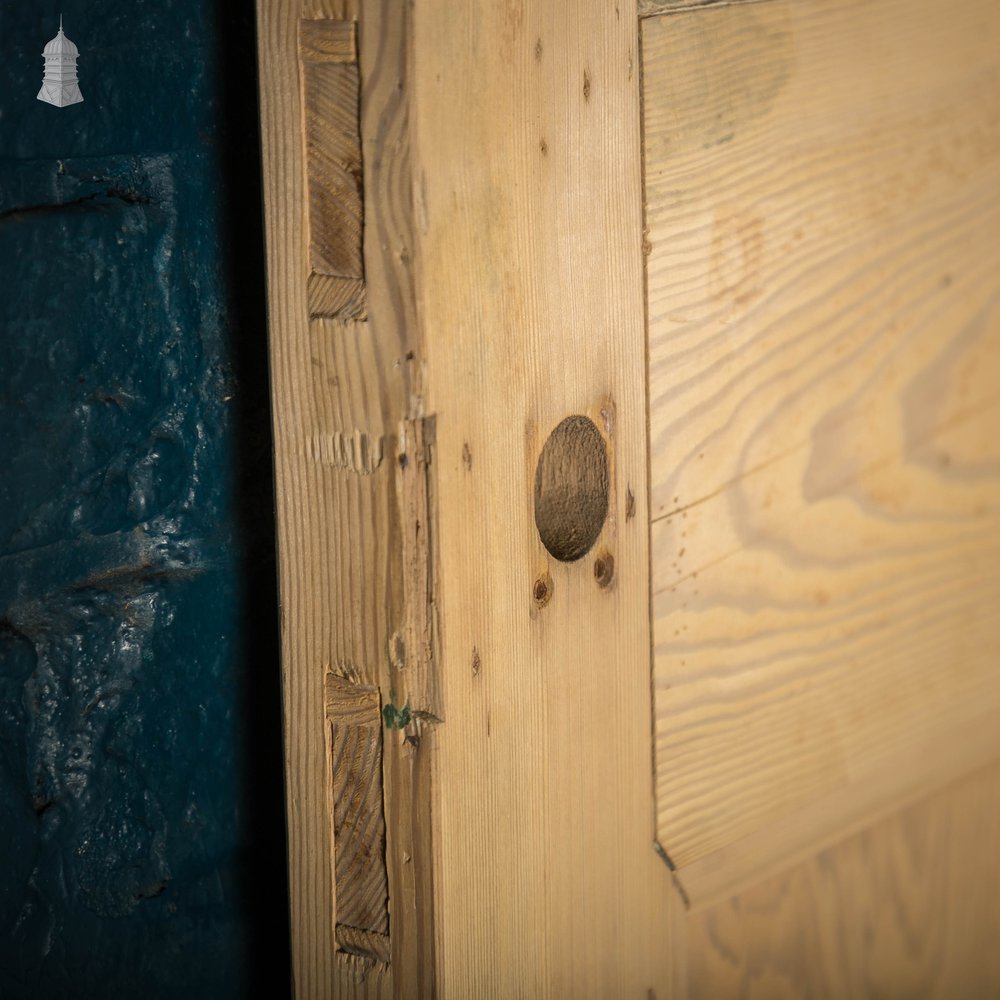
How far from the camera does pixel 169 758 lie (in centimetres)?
100

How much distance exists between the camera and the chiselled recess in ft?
2.60

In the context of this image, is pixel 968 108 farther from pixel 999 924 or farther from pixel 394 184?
pixel 999 924

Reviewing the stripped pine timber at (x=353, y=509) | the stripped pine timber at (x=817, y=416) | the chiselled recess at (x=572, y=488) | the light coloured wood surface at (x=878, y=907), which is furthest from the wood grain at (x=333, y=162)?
the light coloured wood surface at (x=878, y=907)

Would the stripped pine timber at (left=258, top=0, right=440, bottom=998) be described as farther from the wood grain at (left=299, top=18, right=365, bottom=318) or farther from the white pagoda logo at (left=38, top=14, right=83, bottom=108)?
the white pagoda logo at (left=38, top=14, right=83, bottom=108)

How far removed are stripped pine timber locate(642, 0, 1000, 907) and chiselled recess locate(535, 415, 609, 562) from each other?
0.07 m

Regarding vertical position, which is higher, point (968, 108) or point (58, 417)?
point (968, 108)

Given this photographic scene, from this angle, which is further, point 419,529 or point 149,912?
point 149,912

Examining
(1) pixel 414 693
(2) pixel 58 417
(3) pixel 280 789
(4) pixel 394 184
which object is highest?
(4) pixel 394 184

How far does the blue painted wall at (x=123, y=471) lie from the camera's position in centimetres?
95

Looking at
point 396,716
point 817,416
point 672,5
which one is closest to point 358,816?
point 396,716

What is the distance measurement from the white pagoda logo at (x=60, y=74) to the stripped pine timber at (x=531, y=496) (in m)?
0.42

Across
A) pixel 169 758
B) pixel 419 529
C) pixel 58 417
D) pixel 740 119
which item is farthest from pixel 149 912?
pixel 740 119

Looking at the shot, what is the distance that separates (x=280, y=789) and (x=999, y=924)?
62cm

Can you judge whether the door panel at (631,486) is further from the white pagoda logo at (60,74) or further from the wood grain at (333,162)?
the white pagoda logo at (60,74)
